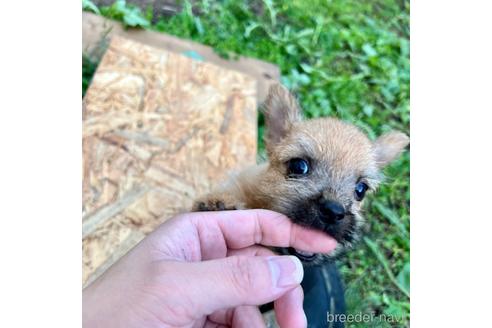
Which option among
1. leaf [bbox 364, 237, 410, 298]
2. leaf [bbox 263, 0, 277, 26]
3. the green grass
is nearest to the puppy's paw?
the green grass

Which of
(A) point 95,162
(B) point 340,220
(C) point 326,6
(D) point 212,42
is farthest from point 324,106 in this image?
(A) point 95,162

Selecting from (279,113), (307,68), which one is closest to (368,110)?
(307,68)

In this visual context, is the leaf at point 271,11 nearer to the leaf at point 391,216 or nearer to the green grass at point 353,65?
the green grass at point 353,65

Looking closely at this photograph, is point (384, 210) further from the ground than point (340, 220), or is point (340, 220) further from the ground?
point (340, 220)

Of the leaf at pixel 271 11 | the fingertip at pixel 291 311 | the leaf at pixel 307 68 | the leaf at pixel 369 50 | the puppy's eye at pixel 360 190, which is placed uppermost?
the leaf at pixel 271 11

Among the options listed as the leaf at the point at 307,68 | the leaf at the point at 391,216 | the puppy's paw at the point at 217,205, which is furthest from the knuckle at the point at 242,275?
the leaf at the point at 307,68

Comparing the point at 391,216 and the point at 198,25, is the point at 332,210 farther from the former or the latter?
the point at 198,25

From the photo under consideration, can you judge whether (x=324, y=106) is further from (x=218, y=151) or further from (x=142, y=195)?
(x=142, y=195)
